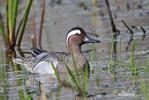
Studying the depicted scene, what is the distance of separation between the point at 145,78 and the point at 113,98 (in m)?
1.13

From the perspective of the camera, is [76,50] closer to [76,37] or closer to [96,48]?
[76,37]

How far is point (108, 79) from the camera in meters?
7.78

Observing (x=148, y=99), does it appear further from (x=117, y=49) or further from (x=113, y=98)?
(x=117, y=49)

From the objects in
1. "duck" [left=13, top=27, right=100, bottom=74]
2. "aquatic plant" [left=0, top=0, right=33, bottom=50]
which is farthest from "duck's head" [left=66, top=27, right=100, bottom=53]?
"aquatic plant" [left=0, top=0, right=33, bottom=50]

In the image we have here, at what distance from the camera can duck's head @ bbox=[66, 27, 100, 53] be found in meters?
9.68

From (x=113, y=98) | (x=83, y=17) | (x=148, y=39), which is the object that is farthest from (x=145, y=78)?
(x=83, y=17)

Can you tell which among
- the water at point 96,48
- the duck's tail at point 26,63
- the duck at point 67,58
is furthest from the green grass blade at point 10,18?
the duck at point 67,58

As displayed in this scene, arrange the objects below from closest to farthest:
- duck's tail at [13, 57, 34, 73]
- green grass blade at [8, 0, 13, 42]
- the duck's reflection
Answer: the duck's reflection, duck's tail at [13, 57, 34, 73], green grass blade at [8, 0, 13, 42]

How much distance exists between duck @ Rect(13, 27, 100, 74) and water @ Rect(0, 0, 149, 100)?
0.73 ft

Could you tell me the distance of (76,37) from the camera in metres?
9.70

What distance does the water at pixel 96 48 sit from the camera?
23.2ft

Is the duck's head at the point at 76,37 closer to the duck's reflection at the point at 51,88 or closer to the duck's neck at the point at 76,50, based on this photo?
the duck's neck at the point at 76,50

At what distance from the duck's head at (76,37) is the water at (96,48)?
479 millimetres

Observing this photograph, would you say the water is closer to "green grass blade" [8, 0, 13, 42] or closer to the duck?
the duck
